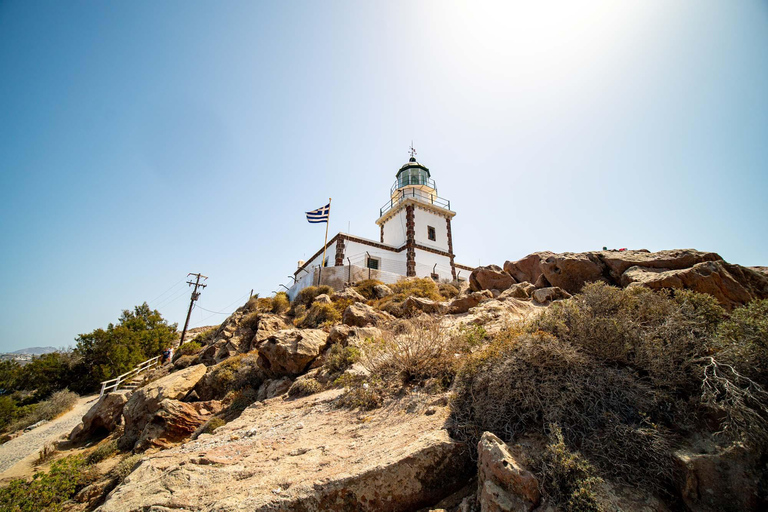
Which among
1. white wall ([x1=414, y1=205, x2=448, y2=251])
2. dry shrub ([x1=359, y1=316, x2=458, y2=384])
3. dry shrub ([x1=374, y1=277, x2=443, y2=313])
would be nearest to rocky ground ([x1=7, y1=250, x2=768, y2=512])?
dry shrub ([x1=359, y1=316, x2=458, y2=384])

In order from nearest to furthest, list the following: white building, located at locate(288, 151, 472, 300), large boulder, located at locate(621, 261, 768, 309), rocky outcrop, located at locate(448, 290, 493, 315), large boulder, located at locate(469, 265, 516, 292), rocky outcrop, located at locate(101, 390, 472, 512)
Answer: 1. rocky outcrop, located at locate(101, 390, 472, 512)
2. large boulder, located at locate(621, 261, 768, 309)
3. rocky outcrop, located at locate(448, 290, 493, 315)
4. large boulder, located at locate(469, 265, 516, 292)
5. white building, located at locate(288, 151, 472, 300)

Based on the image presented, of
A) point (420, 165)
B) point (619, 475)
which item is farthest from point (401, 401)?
point (420, 165)

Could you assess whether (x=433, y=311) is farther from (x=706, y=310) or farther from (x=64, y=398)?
(x=64, y=398)

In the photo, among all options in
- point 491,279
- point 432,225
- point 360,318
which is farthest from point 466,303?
point 432,225

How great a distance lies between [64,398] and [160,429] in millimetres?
18261

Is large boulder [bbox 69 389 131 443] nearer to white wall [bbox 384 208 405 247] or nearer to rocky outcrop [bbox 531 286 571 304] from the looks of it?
rocky outcrop [bbox 531 286 571 304]

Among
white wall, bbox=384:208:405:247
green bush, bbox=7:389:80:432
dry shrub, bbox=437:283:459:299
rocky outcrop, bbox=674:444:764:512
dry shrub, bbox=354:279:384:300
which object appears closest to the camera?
rocky outcrop, bbox=674:444:764:512

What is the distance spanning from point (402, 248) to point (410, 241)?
0.96m

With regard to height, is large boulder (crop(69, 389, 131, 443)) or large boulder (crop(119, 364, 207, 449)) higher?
large boulder (crop(119, 364, 207, 449))

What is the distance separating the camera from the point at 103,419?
11469 millimetres

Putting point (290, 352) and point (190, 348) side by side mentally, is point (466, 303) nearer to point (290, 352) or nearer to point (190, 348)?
point (290, 352)

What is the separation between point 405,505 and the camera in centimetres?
287

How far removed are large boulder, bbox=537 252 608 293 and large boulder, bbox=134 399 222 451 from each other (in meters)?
10.6

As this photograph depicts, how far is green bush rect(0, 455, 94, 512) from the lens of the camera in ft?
18.1
